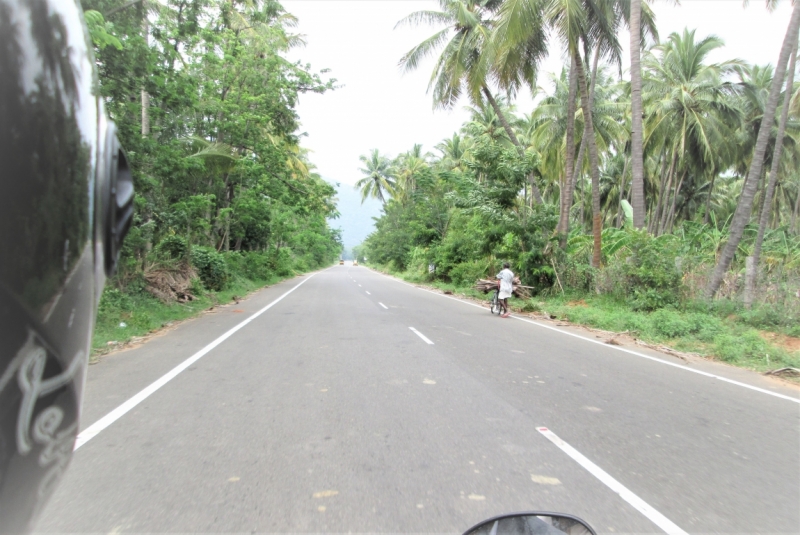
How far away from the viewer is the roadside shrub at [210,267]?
1861 cm

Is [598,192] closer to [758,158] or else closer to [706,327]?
[758,158]

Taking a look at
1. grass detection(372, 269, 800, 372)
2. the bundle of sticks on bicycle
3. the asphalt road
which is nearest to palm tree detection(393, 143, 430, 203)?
the bundle of sticks on bicycle

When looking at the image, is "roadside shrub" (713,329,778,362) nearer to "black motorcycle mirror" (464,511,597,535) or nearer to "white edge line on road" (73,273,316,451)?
"black motorcycle mirror" (464,511,597,535)

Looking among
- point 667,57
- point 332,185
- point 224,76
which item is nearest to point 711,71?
point 667,57

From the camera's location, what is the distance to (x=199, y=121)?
17016 mm

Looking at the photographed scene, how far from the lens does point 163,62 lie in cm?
1140

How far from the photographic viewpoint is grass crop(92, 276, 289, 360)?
29.2 feet

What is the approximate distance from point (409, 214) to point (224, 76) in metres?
24.3

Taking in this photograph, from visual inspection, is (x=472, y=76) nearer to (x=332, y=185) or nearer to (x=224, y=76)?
(x=332, y=185)

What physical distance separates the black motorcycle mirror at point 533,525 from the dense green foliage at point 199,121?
7024mm

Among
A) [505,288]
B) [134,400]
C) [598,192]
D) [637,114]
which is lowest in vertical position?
[134,400]

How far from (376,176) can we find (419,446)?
51.7 meters

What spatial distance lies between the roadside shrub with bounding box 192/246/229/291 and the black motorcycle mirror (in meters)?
18.1

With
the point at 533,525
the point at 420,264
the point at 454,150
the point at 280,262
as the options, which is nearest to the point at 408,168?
the point at 454,150
